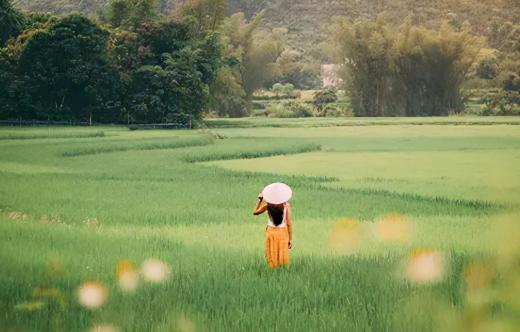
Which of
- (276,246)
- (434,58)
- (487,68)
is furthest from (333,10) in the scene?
(276,246)

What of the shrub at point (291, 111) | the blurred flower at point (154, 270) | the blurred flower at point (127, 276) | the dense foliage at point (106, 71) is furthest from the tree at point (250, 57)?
the blurred flower at point (127, 276)

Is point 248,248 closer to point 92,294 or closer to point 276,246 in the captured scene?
point 276,246

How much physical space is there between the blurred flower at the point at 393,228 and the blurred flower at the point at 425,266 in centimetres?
111

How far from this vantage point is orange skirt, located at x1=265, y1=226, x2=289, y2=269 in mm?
4785

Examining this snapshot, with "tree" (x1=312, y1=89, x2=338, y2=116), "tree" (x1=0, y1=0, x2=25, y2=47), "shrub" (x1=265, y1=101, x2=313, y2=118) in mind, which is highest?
"tree" (x1=0, y1=0, x2=25, y2=47)

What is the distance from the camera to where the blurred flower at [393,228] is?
7.23 m

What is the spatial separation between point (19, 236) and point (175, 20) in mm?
28605

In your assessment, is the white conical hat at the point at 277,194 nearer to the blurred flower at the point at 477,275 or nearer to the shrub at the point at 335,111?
the blurred flower at the point at 477,275

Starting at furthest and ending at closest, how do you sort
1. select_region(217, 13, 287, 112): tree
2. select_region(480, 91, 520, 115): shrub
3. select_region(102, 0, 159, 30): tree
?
select_region(217, 13, 287, 112): tree
select_region(480, 91, 520, 115): shrub
select_region(102, 0, 159, 30): tree

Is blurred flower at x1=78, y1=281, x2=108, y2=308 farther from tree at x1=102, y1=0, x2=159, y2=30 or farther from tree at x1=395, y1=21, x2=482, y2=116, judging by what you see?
tree at x1=395, y1=21, x2=482, y2=116

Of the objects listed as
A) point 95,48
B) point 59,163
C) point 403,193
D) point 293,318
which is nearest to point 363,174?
point 403,193

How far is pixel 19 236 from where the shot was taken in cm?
658

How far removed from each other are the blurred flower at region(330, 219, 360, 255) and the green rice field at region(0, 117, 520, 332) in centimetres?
2

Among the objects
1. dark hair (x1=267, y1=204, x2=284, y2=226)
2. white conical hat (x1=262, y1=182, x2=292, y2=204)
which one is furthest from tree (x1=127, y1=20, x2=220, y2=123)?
white conical hat (x1=262, y1=182, x2=292, y2=204)
